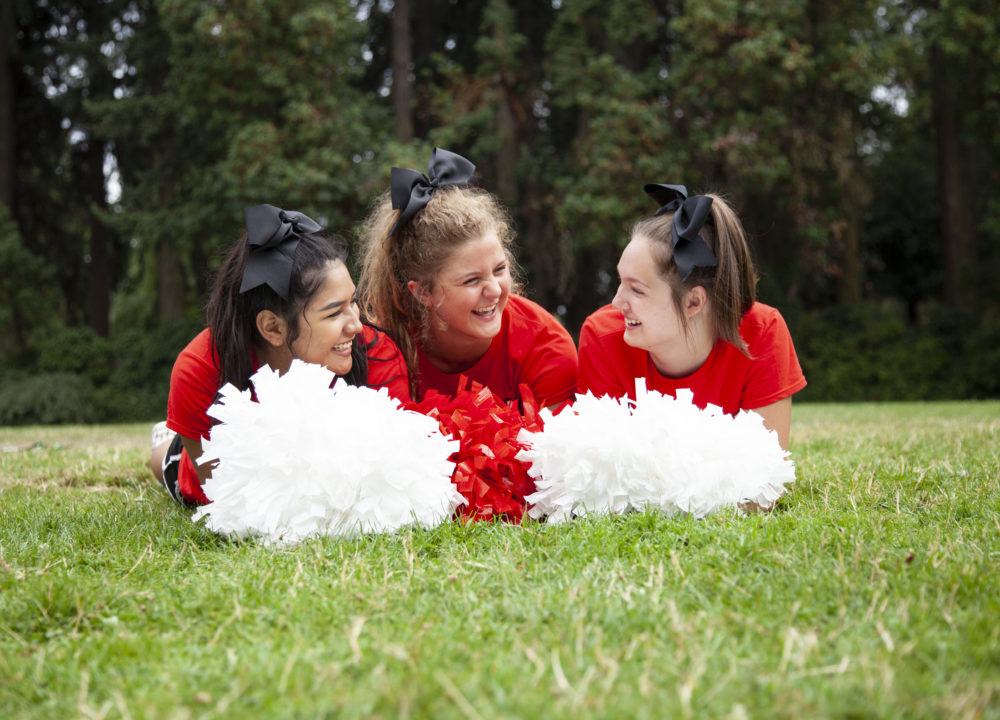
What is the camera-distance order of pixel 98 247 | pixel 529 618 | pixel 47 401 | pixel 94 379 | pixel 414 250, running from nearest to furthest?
1. pixel 529 618
2. pixel 414 250
3. pixel 47 401
4. pixel 94 379
5. pixel 98 247

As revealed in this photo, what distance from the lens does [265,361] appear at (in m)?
3.47

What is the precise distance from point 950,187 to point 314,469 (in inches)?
669

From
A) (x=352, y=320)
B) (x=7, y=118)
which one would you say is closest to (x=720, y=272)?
(x=352, y=320)

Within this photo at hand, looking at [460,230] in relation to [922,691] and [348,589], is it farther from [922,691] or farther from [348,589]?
Answer: [922,691]

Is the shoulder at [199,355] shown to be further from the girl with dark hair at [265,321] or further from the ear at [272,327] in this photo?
the ear at [272,327]

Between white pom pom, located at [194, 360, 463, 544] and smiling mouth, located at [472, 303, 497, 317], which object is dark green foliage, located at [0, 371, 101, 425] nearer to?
smiling mouth, located at [472, 303, 497, 317]

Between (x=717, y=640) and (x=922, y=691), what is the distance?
37 cm

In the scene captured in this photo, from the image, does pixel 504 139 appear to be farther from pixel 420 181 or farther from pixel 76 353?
pixel 420 181

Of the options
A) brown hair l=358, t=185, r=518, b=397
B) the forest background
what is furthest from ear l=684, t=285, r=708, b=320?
the forest background

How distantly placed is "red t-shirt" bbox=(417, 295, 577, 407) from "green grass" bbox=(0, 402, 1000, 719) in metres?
1.28

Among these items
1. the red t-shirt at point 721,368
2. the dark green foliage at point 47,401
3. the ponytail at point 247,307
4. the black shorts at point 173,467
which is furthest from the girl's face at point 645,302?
the dark green foliage at point 47,401

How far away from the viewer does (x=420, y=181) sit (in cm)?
386

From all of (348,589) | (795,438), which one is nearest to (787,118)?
(795,438)

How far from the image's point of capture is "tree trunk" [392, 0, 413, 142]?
1450 cm
